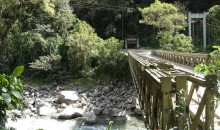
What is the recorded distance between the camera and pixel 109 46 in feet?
85.9

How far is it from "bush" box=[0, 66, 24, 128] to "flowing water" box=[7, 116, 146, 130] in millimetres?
12504

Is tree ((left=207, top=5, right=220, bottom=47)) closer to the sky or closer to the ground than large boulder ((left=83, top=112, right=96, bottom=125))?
closer to the sky

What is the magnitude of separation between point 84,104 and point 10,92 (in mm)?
18247

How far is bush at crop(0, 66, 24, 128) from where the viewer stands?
1.92 m

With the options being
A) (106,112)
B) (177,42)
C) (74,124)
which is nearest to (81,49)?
(177,42)

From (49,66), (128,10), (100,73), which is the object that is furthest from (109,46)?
(128,10)

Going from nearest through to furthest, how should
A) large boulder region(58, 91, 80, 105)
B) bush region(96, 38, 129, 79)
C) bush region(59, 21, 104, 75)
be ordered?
large boulder region(58, 91, 80, 105) → bush region(96, 38, 129, 79) → bush region(59, 21, 104, 75)

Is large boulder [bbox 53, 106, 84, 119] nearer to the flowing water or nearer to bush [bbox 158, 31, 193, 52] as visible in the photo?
the flowing water

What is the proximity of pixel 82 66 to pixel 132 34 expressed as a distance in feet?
54.6

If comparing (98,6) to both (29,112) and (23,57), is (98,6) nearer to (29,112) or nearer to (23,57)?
(23,57)

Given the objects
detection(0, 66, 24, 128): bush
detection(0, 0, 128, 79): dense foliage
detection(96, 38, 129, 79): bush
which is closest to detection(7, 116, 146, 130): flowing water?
detection(96, 38, 129, 79): bush

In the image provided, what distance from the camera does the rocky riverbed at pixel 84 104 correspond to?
1705 cm

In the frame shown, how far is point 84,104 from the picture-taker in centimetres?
2005

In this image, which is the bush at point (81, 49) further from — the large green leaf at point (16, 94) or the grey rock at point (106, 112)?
the large green leaf at point (16, 94)
